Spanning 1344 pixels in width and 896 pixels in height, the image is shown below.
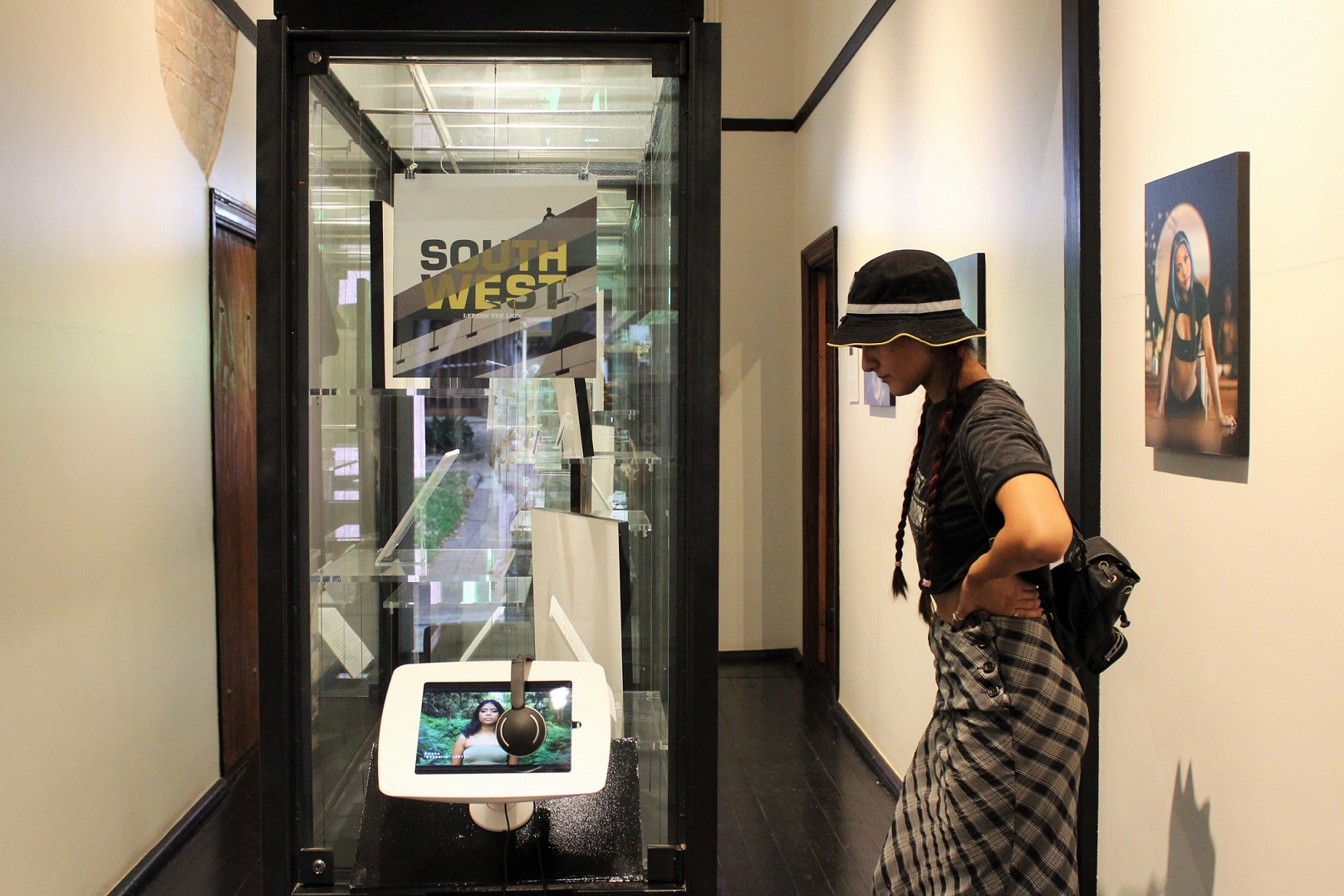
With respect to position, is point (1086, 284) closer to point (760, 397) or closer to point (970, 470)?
point (970, 470)

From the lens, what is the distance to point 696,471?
5.80 feet

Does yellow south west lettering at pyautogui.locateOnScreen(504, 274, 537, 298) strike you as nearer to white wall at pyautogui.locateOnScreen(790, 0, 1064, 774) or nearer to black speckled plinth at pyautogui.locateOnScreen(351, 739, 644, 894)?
black speckled plinth at pyautogui.locateOnScreen(351, 739, 644, 894)

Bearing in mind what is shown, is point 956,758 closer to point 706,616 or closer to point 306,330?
point 706,616

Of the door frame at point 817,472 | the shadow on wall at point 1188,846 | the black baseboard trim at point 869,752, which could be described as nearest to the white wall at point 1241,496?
the shadow on wall at point 1188,846

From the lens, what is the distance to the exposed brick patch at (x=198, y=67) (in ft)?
10.9

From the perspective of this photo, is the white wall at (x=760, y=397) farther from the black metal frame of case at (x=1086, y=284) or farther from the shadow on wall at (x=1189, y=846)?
the shadow on wall at (x=1189, y=846)

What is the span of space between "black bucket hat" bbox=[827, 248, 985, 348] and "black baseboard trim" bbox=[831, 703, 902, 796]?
7.59 ft

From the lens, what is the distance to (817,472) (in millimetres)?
5426

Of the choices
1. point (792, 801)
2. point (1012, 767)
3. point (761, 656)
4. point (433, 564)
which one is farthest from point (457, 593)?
point (761, 656)

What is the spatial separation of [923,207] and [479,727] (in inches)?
96.0

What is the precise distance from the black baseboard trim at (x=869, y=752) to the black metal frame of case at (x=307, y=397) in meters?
2.09

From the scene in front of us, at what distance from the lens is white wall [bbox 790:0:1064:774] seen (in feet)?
8.03

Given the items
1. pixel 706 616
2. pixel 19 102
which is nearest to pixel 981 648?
pixel 706 616

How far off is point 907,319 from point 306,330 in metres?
1.05
